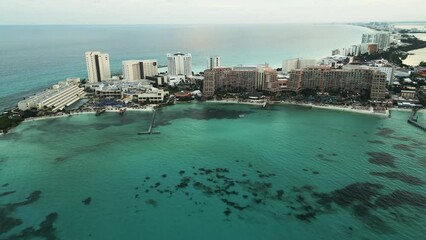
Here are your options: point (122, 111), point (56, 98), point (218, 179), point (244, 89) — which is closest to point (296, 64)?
point (244, 89)

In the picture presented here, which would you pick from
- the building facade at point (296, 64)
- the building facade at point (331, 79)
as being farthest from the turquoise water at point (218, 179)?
the building facade at point (296, 64)

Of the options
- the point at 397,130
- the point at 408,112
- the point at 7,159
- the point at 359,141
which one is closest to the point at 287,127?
the point at 359,141

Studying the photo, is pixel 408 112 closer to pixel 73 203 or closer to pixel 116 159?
pixel 116 159

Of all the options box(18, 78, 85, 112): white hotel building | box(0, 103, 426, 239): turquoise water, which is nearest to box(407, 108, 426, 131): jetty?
box(0, 103, 426, 239): turquoise water

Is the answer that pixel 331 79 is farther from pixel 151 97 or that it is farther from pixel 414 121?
pixel 151 97

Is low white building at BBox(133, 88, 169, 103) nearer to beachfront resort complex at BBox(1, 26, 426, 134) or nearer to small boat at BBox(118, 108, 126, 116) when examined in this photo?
beachfront resort complex at BBox(1, 26, 426, 134)

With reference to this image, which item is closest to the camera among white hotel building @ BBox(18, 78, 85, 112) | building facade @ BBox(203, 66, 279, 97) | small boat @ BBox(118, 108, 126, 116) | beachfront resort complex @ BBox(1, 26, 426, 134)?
white hotel building @ BBox(18, 78, 85, 112)

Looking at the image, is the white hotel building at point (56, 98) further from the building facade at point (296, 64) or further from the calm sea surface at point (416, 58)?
the calm sea surface at point (416, 58)
